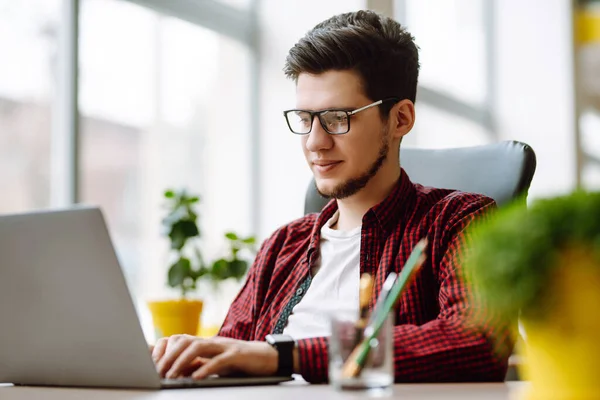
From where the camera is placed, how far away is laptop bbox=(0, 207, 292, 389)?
0.91 meters

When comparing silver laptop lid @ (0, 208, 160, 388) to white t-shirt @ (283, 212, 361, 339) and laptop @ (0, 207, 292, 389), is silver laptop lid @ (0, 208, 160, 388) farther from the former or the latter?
white t-shirt @ (283, 212, 361, 339)

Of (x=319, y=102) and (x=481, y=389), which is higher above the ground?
(x=319, y=102)

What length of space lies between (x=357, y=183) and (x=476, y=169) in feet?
0.95

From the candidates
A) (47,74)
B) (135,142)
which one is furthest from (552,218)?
(135,142)

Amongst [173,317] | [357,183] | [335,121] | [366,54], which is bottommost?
[173,317]

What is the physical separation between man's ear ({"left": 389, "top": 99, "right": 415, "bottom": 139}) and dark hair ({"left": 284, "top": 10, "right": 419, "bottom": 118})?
18 millimetres

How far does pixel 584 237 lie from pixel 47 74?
2135 mm

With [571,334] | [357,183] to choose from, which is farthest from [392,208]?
[571,334]

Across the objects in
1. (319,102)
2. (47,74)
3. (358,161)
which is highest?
(47,74)

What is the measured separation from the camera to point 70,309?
3.15 ft

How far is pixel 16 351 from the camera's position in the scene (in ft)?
3.49

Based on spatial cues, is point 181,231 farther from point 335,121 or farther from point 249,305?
point 335,121

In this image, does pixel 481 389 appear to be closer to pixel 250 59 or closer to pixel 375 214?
pixel 375 214

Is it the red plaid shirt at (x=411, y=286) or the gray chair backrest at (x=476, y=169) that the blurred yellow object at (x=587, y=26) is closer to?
the gray chair backrest at (x=476, y=169)
